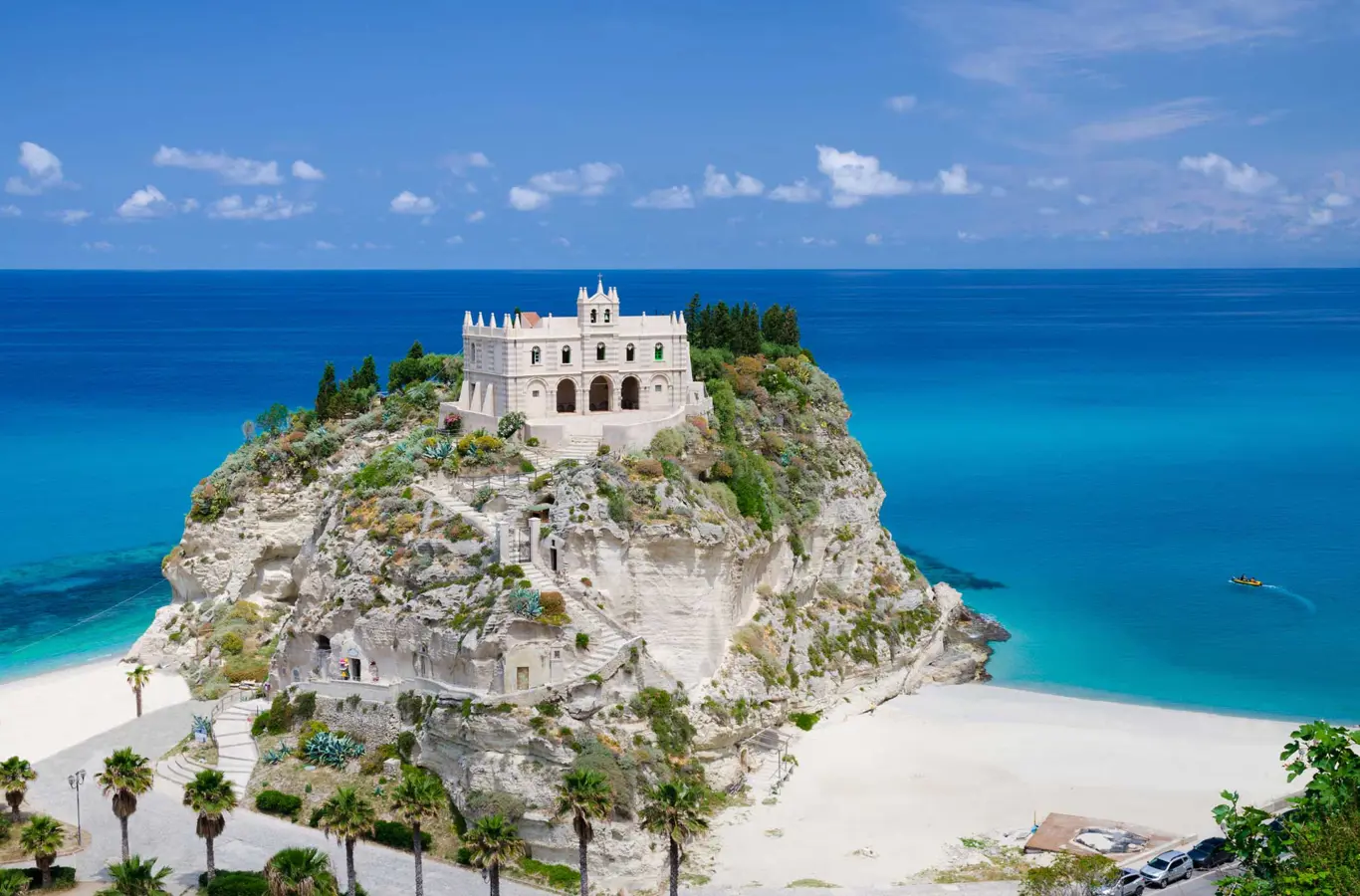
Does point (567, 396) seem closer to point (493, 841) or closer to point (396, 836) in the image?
point (396, 836)

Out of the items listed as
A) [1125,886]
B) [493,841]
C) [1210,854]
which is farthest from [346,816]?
[1210,854]

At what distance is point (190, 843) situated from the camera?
48031mm

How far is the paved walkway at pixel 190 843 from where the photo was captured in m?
45.8

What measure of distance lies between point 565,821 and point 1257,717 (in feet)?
115

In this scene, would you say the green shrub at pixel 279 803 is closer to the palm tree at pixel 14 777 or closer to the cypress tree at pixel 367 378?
the palm tree at pixel 14 777

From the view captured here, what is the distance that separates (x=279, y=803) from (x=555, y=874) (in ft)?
38.1

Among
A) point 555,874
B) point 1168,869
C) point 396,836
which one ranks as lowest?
point 555,874

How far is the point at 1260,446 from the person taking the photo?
436 ft

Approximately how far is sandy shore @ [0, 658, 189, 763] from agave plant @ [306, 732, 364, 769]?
13576 mm

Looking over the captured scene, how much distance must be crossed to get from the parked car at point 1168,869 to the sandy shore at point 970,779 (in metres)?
4.42

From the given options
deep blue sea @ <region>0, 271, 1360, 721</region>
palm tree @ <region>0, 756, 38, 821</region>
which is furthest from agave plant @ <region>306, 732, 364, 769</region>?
deep blue sea @ <region>0, 271, 1360, 721</region>

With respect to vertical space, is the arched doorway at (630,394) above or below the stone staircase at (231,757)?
above

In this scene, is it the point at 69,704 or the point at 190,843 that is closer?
the point at 190,843

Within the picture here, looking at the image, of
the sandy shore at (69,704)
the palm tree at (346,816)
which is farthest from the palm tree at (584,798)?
the sandy shore at (69,704)
